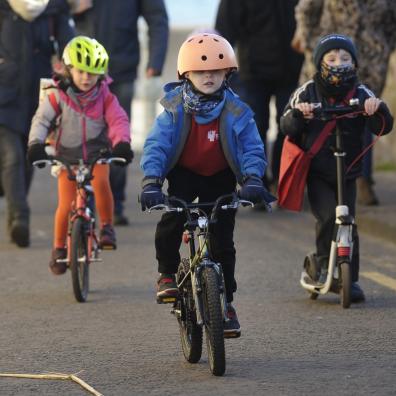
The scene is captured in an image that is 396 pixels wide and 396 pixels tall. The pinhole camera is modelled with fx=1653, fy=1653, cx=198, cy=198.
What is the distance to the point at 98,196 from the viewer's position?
10766mm

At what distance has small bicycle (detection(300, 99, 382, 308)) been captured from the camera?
9.36 metres

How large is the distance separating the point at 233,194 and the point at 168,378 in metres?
0.88

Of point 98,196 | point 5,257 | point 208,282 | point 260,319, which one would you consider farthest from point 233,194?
point 5,257

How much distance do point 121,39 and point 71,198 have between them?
13.4 ft

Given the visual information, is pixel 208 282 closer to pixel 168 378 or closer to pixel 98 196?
pixel 168 378

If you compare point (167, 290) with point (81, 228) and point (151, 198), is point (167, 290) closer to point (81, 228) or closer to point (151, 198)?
point (151, 198)

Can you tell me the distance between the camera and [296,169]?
9.72 metres

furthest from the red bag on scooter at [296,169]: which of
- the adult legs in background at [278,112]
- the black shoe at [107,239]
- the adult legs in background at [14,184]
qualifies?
the adult legs in background at [278,112]

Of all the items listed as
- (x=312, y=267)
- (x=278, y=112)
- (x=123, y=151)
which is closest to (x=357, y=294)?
(x=312, y=267)

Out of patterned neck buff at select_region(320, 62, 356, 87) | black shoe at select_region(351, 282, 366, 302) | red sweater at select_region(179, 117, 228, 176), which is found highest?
patterned neck buff at select_region(320, 62, 356, 87)

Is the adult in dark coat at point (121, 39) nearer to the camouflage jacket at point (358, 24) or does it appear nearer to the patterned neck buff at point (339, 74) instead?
the camouflage jacket at point (358, 24)

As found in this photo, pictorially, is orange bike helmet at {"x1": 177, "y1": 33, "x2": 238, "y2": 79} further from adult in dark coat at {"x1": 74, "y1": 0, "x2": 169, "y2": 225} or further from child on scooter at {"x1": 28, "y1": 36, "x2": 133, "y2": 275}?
adult in dark coat at {"x1": 74, "y1": 0, "x2": 169, "y2": 225}

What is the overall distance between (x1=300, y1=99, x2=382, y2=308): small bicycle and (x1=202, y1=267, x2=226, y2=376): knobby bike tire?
216cm

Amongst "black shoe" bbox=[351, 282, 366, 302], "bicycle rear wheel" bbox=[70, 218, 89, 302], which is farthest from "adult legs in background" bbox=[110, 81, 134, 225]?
"black shoe" bbox=[351, 282, 366, 302]
